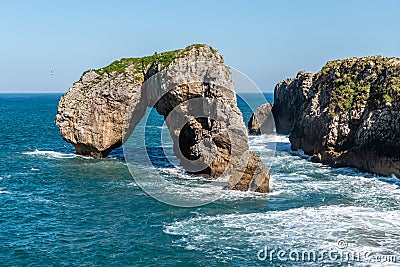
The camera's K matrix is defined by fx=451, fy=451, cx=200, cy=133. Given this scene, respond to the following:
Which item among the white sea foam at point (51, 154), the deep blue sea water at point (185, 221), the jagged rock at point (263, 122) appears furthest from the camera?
the jagged rock at point (263, 122)

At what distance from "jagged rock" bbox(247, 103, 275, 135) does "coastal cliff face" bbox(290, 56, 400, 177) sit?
23.7 meters

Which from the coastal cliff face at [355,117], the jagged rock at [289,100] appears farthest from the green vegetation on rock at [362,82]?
the jagged rock at [289,100]

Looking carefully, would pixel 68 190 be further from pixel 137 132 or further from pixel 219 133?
pixel 137 132

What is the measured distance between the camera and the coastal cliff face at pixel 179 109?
46.8 metres

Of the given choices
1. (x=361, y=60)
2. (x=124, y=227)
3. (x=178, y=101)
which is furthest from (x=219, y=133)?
(x=361, y=60)

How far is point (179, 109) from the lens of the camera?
52.8 meters

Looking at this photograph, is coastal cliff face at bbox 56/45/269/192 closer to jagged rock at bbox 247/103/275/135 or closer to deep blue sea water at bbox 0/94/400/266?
deep blue sea water at bbox 0/94/400/266

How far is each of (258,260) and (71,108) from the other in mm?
37958

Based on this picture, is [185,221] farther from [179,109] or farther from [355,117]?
[355,117]

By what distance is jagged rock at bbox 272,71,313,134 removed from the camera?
81875 millimetres
